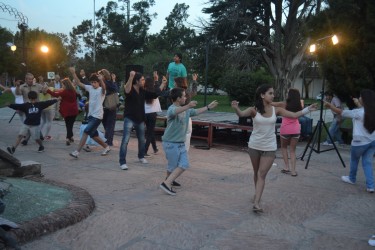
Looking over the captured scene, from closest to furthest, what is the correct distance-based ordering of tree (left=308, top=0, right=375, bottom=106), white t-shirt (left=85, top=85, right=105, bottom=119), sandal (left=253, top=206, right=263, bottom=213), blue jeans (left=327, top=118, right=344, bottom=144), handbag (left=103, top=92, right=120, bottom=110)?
sandal (left=253, top=206, right=263, bottom=213)
white t-shirt (left=85, top=85, right=105, bottom=119)
handbag (left=103, top=92, right=120, bottom=110)
tree (left=308, top=0, right=375, bottom=106)
blue jeans (left=327, top=118, right=344, bottom=144)

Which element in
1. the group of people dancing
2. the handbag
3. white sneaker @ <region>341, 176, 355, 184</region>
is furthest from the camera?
the handbag

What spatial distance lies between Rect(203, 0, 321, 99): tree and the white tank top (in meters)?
20.0

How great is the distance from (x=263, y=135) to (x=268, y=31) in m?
23.5

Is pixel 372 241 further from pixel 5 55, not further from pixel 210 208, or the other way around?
pixel 5 55

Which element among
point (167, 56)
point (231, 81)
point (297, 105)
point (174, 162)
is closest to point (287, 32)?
point (231, 81)

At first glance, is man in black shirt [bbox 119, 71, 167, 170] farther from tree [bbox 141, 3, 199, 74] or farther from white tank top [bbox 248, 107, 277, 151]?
tree [bbox 141, 3, 199, 74]

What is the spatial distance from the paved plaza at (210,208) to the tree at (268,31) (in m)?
17.6

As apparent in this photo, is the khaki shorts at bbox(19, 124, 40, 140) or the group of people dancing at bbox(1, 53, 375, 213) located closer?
the group of people dancing at bbox(1, 53, 375, 213)

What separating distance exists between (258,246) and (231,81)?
23.8 m

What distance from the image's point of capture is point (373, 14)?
991 cm

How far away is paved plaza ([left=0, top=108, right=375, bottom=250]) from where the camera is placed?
166 inches

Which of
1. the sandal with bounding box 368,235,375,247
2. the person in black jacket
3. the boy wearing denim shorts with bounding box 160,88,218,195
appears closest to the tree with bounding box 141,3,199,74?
the person in black jacket

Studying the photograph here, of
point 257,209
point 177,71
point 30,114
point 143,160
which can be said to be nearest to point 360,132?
point 257,209

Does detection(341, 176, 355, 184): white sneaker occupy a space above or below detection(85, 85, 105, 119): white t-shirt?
below
